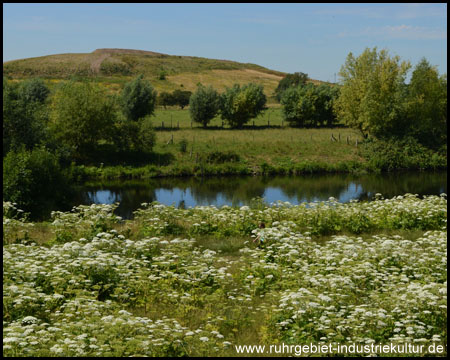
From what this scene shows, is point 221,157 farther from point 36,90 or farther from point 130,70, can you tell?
point 130,70

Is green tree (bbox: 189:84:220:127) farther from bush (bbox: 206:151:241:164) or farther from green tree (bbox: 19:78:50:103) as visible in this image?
green tree (bbox: 19:78:50:103)

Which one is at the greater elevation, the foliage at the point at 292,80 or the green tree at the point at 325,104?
the foliage at the point at 292,80

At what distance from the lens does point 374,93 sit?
57375 mm

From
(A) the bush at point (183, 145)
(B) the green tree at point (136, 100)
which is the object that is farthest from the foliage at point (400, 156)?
(B) the green tree at point (136, 100)

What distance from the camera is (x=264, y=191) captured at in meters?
41.4

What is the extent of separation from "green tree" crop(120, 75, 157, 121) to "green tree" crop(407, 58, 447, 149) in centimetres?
3469

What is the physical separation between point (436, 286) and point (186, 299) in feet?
18.9

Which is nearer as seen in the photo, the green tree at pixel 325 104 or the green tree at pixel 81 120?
the green tree at pixel 81 120

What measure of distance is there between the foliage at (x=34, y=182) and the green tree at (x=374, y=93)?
40815 mm

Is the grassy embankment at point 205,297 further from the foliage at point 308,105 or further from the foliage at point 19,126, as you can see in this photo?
the foliage at point 308,105

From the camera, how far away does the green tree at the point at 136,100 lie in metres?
64.6

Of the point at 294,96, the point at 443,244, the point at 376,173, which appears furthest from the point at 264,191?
the point at 294,96

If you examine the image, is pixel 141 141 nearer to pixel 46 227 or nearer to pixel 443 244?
pixel 46 227

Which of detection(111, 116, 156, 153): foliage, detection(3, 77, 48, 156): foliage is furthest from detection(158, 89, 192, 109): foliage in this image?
detection(3, 77, 48, 156): foliage
